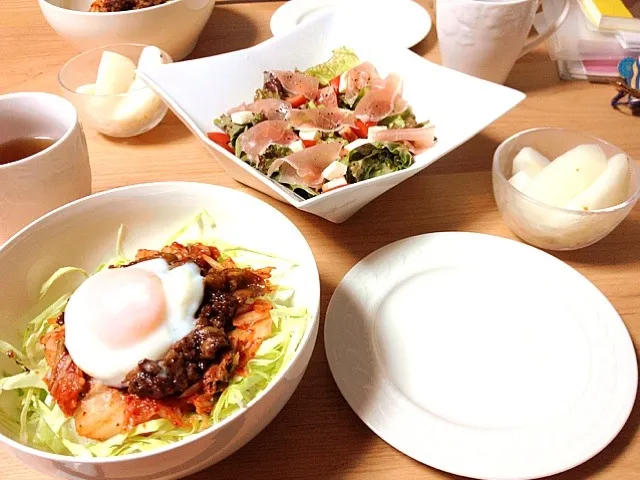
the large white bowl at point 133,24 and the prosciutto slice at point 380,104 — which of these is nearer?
the prosciutto slice at point 380,104

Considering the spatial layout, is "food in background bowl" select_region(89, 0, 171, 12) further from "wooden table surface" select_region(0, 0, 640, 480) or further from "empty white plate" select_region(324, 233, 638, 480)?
"empty white plate" select_region(324, 233, 638, 480)

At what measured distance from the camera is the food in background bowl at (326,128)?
1.21 m

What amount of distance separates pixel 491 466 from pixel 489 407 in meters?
0.10

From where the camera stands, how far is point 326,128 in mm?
1335

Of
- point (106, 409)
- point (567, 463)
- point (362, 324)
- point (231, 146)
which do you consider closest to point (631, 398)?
point (567, 463)

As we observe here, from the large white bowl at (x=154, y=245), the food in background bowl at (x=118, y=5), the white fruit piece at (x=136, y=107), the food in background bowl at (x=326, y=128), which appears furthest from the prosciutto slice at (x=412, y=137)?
the food in background bowl at (x=118, y=5)

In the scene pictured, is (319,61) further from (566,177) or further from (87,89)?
(566,177)

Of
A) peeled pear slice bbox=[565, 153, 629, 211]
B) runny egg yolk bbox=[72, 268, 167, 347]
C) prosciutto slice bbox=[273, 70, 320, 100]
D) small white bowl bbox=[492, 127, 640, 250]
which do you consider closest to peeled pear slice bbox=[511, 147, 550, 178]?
small white bowl bbox=[492, 127, 640, 250]

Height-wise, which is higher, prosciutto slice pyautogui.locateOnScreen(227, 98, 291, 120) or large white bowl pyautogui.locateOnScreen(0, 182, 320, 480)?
prosciutto slice pyautogui.locateOnScreen(227, 98, 291, 120)

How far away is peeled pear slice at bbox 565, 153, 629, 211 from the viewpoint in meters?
1.09

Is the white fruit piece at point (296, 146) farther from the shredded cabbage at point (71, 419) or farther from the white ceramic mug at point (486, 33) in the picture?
the white ceramic mug at point (486, 33)

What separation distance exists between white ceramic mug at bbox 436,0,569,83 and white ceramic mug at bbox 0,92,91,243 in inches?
37.3

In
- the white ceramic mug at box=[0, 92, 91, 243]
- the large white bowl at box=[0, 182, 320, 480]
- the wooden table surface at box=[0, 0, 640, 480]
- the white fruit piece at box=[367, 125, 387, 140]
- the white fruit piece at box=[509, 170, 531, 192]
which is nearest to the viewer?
the large white bowl at box=[0, 182, 320, 480]

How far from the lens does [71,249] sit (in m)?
1.05
